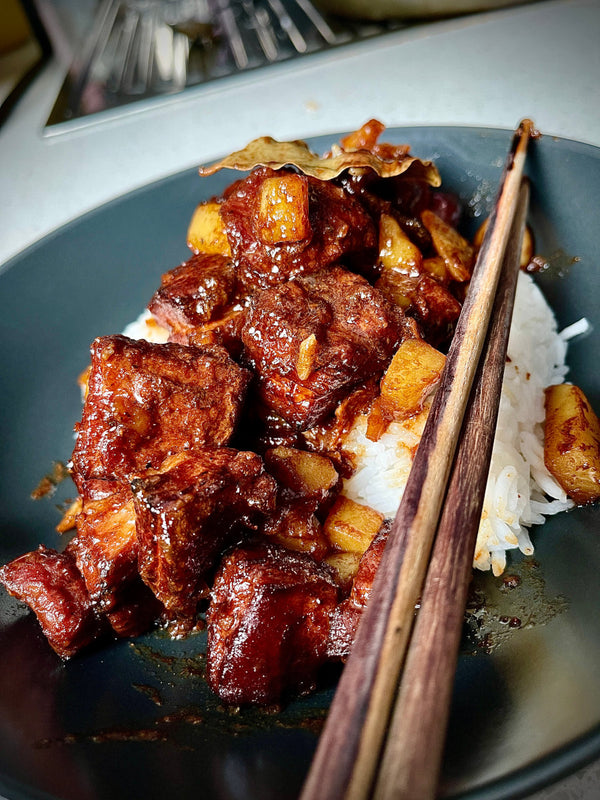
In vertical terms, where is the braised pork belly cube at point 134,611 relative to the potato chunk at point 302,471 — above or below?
below

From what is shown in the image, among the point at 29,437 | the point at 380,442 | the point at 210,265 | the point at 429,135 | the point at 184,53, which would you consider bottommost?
the point at 380,442

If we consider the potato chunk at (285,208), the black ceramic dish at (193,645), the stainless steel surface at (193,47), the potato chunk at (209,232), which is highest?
the stainless steel surface at (193,47)

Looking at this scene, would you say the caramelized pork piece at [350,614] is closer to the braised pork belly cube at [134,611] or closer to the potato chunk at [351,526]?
the potato chunk at [351,526]

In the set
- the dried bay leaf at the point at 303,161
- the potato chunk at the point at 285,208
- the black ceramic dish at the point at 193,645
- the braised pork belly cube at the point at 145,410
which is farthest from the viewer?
the dried bay leaf at the point at 303,161

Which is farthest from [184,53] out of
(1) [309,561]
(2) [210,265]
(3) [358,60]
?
(1) [309,561]

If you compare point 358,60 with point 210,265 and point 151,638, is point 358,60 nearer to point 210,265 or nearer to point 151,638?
point 210,265

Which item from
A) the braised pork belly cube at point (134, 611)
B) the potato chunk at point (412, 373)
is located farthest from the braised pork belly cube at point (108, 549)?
the potato chunk at point (412, 373)

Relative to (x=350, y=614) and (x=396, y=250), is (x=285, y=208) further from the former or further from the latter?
(x=350, y=614)
